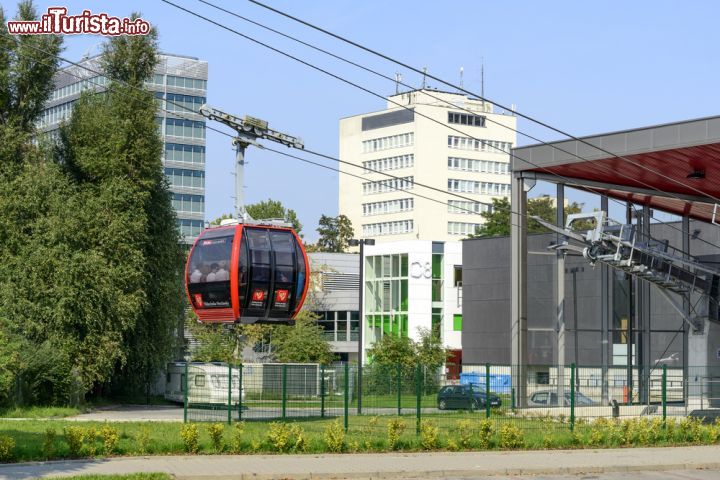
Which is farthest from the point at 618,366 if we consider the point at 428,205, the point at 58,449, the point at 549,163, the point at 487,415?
the point at 428,205

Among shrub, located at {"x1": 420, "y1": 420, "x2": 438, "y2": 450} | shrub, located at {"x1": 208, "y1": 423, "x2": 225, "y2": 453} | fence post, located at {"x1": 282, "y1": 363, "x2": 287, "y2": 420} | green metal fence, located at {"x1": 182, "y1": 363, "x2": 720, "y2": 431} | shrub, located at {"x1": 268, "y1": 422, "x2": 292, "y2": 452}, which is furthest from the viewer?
fence post, located at {"x1": 282, "y1": 363, "x2": 287, "y2": 420}

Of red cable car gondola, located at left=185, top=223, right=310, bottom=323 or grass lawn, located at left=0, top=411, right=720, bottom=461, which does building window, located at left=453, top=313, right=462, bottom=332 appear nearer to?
red cable car gondola, located at left=185, top=223, right=310, bottom=323

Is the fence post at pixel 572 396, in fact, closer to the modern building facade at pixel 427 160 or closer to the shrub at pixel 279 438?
the shrub at pixel 279 438

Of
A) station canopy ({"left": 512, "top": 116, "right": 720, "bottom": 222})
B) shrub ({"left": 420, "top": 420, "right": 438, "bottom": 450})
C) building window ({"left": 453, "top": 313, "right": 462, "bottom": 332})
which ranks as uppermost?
station canopy ({"left": 512, "top": 116, "right": 720, "bottom": 222})

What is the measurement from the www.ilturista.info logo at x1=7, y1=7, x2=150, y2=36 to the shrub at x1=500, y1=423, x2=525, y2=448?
104ft

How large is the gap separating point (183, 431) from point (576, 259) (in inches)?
1175

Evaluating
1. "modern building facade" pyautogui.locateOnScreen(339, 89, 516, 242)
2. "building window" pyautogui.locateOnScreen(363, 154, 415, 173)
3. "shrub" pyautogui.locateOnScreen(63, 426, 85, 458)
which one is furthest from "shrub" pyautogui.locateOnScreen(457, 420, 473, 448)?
"building window" pyautogui.locateOnScreen(363, 154, 415, 173)

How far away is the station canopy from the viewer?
1390 inches

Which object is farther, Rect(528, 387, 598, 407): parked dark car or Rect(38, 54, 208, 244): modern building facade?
Rect(38, 54, 208, 244): modern building facade

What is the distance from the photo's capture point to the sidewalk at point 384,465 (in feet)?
61.8

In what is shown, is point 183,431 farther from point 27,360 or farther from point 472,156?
point 472,156

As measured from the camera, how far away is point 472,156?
440 ft

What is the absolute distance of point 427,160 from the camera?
130 metres

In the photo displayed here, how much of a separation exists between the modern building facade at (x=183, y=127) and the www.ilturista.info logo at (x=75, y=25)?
66.6 meters
